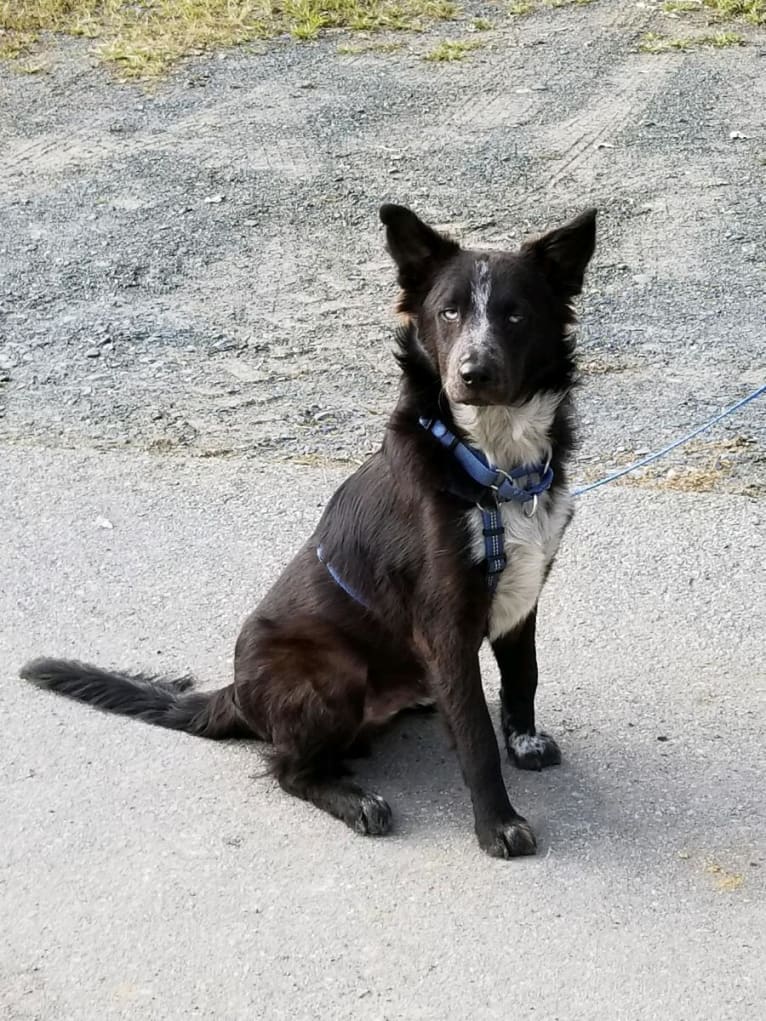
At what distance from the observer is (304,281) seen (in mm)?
7508

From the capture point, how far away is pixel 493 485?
360 cm

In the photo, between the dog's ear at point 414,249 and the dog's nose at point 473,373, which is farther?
the dog's ear at point 414,249

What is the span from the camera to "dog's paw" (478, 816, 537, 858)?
11.3 feet

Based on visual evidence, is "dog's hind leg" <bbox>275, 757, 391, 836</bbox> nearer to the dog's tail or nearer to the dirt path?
the dog's tail

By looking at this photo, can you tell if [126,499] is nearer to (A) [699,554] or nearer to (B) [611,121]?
(A) [699,554]

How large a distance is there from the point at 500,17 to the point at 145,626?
779cm

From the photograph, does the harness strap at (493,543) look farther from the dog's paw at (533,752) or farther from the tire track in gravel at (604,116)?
the tire track in gravel at (604,116)

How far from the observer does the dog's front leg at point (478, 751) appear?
3.47 metres

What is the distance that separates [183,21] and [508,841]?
8973 mm

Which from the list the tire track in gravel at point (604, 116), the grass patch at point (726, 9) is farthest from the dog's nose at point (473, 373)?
the grass patch at point (726, 9)

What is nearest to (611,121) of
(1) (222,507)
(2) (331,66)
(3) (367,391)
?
(2) (331,66)

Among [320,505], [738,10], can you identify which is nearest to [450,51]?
[738,10]

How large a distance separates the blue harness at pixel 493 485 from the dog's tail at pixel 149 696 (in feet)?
1.86

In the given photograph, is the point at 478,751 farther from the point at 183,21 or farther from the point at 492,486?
the point at 183,21
